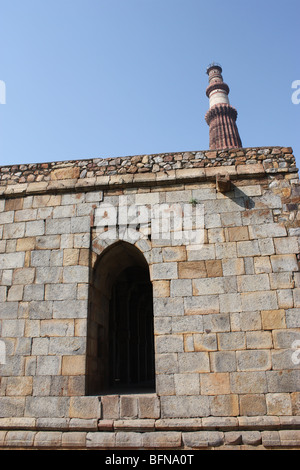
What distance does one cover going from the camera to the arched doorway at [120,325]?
5.51 meters

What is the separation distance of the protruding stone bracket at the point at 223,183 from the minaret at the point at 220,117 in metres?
15.1

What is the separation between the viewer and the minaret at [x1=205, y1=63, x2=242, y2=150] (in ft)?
68.9

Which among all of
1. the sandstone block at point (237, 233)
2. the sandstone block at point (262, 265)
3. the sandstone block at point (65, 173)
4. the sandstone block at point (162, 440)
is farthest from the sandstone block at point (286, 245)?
the sandstone block at point (65, 173)

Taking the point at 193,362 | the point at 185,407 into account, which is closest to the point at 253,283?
the point at 193,362

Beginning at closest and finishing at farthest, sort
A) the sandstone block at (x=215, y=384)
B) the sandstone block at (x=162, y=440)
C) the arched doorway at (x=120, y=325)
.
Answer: the sandstone block at (x=162, y=440)
the sandstone block at (x=215, y=384)
the arched doorway at (x=120, y=325)

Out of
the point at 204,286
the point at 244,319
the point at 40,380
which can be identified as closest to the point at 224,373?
the point at 244,319

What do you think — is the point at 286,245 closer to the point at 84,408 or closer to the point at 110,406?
the point at 110,406

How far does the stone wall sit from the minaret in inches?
596

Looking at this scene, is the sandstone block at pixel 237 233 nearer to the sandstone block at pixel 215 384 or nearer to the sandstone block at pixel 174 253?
the sandstone block at pixel 174 253

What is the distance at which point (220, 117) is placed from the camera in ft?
73.0

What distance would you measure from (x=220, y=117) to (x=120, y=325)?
18447 mm

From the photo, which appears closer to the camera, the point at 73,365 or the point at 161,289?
the point at 73,365

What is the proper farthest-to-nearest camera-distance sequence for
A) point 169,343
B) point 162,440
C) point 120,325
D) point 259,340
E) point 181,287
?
point 120,325, point 181,287, point 169,343, point 259,340, point 162,440
